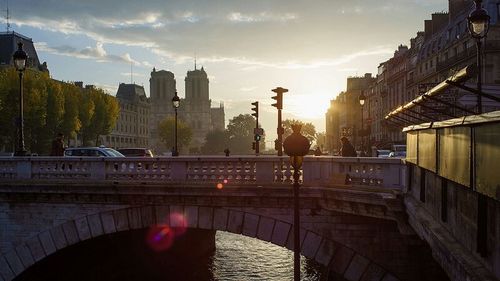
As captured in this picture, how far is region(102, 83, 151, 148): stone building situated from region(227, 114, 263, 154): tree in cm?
2638

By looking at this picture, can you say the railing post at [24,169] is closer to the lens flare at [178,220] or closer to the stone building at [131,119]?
the lens flare at [178,220]

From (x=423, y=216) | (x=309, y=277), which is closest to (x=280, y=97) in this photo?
(x=309, y=277)

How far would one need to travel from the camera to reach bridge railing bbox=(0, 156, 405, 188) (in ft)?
49.1

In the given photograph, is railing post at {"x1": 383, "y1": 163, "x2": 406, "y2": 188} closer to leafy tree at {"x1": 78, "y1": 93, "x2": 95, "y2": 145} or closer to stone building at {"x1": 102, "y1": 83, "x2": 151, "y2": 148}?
leafy tree at {"x1": 78, "y1": 93, "x2": 95, "y2": 145}

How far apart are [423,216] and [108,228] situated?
11727mm

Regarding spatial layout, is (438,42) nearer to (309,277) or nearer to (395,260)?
(309,277)

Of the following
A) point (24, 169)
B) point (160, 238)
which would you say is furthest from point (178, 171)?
point (160, 238)

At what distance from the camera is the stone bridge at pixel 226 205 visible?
14947 mm

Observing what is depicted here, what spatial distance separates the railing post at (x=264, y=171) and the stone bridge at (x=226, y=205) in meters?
0.03

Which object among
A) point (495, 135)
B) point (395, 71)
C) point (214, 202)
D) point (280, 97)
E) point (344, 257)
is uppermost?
point (395, 71)

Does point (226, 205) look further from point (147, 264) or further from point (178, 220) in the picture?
point (147, 264)

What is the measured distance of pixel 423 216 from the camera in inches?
384

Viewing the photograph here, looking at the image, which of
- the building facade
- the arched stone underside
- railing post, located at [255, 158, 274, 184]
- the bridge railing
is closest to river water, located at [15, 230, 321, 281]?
the arched stone underside

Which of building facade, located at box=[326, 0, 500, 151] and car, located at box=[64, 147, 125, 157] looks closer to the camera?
car, located at box=[64, 147, 125, 157]
